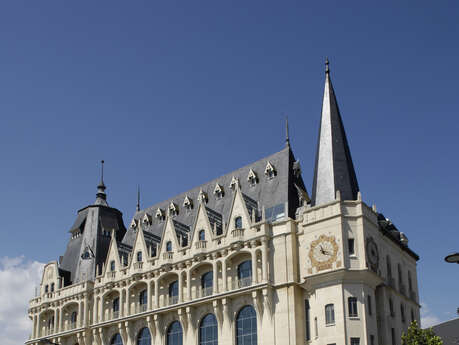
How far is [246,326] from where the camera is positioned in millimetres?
59594

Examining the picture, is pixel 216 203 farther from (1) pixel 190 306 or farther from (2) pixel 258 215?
(1) pixel 190 306

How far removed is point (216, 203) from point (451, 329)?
31878mm

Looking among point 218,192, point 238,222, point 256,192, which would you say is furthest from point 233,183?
point 238,222

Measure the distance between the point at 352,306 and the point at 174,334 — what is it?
20256mm

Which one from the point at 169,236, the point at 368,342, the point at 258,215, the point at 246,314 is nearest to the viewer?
the point at 368,342

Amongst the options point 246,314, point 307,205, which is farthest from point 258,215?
point 246,314

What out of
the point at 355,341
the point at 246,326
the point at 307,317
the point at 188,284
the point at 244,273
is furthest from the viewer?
the point at 188,284

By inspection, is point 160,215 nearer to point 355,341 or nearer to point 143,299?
point 143,299

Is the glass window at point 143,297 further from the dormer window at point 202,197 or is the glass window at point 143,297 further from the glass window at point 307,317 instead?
the glass window at point 307,317

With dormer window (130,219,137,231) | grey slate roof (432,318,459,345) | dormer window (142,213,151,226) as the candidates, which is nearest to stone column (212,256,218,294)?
dormer window (142,213,151,226)

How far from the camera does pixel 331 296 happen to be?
178ft

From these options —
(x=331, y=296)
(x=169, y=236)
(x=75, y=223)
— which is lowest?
(x=331, y=296)

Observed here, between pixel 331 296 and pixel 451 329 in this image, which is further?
pixel 451 329

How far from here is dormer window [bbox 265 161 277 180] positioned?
222 feet
